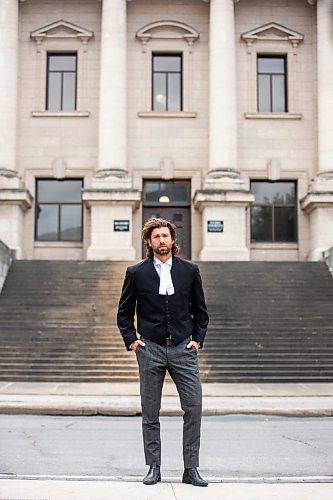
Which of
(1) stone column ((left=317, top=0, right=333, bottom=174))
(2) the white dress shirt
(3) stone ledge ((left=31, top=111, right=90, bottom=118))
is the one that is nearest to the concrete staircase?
(1) stone column ((left=317, top=0, right=333, bottom=174))

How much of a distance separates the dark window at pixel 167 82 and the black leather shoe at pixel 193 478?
2452cm

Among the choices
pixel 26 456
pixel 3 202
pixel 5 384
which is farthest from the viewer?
pixel 3 202

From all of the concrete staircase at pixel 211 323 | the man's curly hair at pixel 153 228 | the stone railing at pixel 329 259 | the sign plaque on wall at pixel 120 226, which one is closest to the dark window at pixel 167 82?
the sign plaque on wall at pixel 120 226

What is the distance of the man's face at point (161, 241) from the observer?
19.7 ft

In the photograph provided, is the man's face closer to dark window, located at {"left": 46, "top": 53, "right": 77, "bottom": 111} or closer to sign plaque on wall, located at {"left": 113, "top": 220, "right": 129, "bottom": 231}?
sign plaque on wall, located at {"left": 113, "top": 220, "right": 129, "bottom": 231}

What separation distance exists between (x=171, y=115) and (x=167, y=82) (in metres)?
1.60

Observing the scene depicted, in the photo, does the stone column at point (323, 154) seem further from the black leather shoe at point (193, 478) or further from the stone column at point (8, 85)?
the black leather shoe at point (193, 478)

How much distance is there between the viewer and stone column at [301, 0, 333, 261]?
27.4m

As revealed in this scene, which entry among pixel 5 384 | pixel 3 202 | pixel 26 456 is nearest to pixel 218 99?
pixel 3 202

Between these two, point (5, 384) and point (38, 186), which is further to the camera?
point (38, 186)

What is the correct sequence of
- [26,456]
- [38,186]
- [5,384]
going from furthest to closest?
1. [38,186]
2. [5,384]
3. [26,456]

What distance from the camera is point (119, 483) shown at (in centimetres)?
589

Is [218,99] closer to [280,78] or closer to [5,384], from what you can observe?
[280,78]

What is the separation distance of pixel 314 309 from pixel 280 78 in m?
13.1
